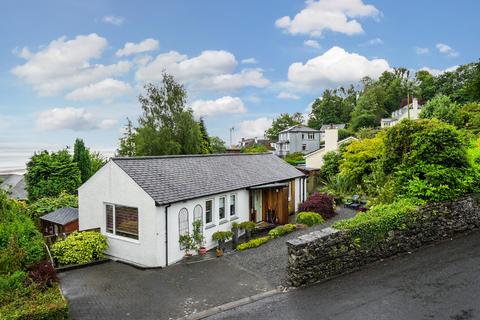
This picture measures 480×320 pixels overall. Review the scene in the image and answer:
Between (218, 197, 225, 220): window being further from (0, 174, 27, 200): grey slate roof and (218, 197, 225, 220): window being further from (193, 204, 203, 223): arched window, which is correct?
(0, 174, 27, 200): grey slate roof

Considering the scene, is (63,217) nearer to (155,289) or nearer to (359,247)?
(155,289)

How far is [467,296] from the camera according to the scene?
8938mm

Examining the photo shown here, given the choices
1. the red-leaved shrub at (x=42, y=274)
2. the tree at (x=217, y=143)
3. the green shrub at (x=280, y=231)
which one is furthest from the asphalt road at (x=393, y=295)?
the tree at (x=217, y=143)

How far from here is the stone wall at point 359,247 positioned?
10719 mm

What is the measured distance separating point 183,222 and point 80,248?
4.61 metres

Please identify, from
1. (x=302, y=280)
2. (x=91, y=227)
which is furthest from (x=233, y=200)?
(x=302, y=280)

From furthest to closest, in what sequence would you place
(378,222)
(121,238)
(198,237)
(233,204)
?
(233,204), (198,237), (121,238), (378,222)

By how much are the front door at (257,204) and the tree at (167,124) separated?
23.5m

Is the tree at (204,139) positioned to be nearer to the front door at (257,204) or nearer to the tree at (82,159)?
the tree at (82,159)

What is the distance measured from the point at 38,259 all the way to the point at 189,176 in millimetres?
7931

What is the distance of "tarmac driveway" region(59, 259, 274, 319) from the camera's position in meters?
10.1

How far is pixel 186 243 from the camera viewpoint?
15.5m

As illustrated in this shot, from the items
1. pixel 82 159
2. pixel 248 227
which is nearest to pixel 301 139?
pixel 82 159

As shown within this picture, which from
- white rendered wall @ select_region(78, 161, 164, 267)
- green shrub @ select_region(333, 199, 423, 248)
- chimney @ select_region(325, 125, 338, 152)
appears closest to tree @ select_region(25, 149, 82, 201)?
white rendered wall @ select_region(78, 161, 164, 267)
